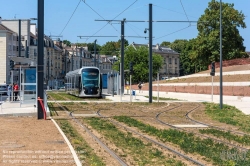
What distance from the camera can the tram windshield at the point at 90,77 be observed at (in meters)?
45.5

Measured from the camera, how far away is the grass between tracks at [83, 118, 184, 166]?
405 inches

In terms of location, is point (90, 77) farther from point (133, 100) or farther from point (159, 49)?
point (159, 49)

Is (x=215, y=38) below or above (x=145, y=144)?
above

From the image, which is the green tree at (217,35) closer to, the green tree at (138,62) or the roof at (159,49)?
the green tree at (138,62)

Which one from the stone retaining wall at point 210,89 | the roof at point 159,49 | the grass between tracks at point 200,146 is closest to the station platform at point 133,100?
the stone retaining wall at point 210,89

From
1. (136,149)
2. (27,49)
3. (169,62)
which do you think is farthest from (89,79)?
(169,62)

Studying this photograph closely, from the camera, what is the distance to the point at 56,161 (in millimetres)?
10195

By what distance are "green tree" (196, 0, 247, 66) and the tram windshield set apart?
1675 inches

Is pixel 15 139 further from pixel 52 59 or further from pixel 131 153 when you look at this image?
pixel 52 59

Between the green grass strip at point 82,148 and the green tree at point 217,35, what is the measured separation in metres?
69.9

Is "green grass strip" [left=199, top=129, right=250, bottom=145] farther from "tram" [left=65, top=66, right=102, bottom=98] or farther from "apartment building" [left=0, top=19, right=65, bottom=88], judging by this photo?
"tram" [left=65, top=66, right=102, bottom=98]

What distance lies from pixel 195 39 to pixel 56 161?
81.9 metres

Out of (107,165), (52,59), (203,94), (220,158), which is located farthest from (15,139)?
(52,59)

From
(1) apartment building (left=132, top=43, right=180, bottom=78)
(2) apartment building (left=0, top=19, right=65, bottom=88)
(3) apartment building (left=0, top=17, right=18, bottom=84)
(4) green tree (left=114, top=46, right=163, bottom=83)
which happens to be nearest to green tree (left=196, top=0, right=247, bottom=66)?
(4) green tree (left=114, top=46, right=163, bottom=83)
